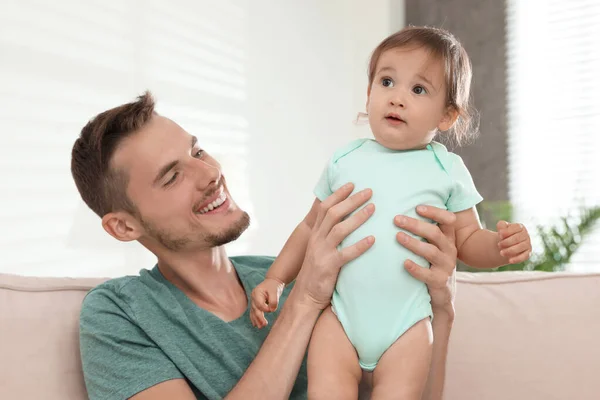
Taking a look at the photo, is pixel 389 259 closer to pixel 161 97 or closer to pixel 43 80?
pixel 43 80

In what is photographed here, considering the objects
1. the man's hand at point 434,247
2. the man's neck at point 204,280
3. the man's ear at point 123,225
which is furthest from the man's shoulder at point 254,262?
the man's hand at point 434,247

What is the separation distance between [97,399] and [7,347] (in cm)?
23

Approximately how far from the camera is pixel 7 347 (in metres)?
1.52

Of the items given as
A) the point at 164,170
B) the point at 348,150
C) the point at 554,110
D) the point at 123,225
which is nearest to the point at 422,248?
the point at 348,150

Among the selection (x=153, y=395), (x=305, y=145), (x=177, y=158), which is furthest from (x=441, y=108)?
(x=305, y=145)

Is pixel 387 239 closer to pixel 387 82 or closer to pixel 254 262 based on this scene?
pixel 387 82

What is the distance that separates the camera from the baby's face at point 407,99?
1468 mm

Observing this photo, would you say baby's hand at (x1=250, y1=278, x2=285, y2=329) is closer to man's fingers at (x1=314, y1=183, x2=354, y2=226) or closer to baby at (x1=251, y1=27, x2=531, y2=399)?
baby at (x1=251, y1=27, x2=531, y2=399)

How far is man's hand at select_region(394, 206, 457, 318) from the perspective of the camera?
1.43 m

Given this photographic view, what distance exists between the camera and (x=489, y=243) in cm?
146

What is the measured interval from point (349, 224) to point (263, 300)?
266 mm

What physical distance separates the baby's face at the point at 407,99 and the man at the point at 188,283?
6.1 inches

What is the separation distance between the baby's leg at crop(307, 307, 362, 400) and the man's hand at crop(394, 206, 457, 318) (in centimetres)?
20

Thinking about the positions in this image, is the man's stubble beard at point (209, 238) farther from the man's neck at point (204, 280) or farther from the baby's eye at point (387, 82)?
the baby's eye at point (387, 82)
